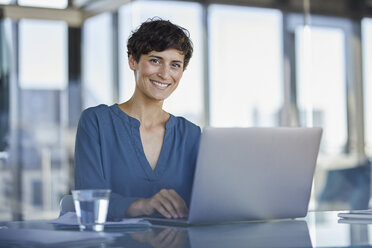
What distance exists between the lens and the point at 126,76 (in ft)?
16.8

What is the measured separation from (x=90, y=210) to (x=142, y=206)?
37 centimetres

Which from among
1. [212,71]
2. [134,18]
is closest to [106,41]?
[134,18]

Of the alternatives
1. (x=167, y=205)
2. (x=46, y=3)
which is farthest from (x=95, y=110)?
(x=46, y=3)

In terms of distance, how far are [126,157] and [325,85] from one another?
12.7ft

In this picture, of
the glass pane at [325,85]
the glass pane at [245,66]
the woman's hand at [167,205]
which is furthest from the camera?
the glass pane at [325,85]

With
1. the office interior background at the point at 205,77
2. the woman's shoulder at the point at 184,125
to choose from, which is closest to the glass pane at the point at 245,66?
the office interior background at the point at 205,77

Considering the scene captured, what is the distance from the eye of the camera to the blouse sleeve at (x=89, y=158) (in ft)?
6.31

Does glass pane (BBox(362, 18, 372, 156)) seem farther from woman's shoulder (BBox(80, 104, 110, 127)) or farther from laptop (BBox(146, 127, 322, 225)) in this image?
laptop (BBox(146, 127, 322, 225))

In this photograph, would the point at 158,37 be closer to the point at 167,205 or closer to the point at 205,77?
the point at 167,205

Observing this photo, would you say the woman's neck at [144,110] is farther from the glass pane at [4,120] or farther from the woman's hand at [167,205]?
the glass pane at [4,120]

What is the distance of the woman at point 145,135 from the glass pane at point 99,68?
2.92 metres

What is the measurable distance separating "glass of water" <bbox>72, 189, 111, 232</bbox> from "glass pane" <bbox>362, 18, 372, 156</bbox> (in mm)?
4776

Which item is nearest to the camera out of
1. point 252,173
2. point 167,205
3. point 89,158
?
point 252,173

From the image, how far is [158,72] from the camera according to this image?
7.18 feet
